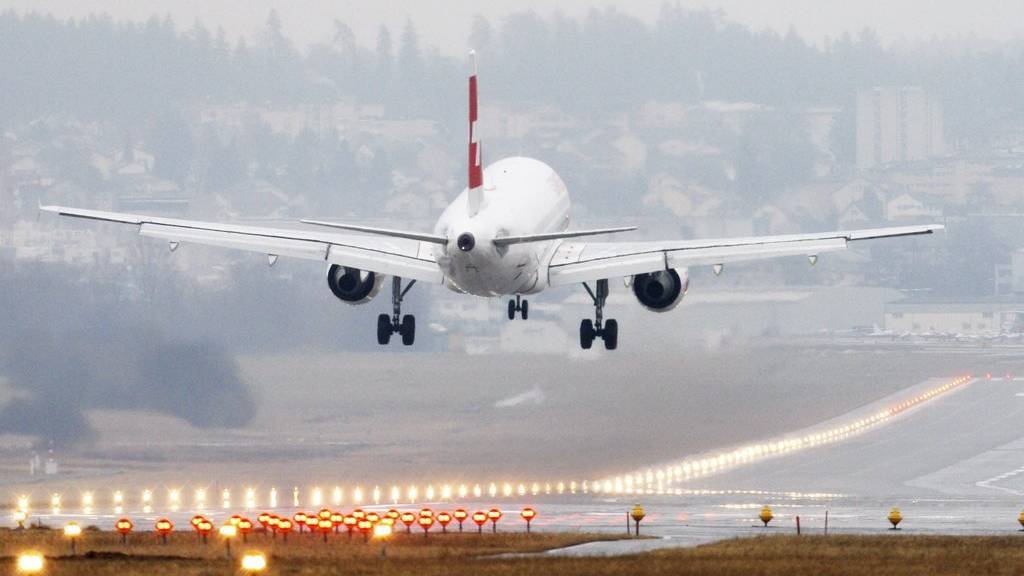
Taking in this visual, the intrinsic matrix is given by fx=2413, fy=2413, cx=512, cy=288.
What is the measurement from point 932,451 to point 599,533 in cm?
4430

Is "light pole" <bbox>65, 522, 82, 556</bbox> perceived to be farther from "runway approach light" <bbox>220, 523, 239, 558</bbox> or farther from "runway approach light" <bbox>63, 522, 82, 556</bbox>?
"runway approach light" <bbox>220, 523, 239, 558</bbox>

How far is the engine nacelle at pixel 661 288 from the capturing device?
233 feet

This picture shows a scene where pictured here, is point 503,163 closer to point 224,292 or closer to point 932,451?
point 932,451

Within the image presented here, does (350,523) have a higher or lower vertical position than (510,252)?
lower

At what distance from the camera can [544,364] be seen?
11900 cm

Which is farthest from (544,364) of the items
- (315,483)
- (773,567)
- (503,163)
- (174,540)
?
(773,567)

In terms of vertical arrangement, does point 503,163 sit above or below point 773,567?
above

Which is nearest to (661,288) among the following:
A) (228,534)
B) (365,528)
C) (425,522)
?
(425,522)

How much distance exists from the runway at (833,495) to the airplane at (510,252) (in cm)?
761

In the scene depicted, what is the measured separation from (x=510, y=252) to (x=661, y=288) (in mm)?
6358

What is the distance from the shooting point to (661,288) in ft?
233

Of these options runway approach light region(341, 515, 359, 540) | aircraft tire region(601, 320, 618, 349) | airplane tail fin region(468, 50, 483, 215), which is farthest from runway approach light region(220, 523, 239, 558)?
aircraft tire region(601, 320, 618, 349)

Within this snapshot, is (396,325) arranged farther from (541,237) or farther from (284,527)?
(284,527)

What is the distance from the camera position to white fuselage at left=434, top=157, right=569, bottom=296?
2562 inches
